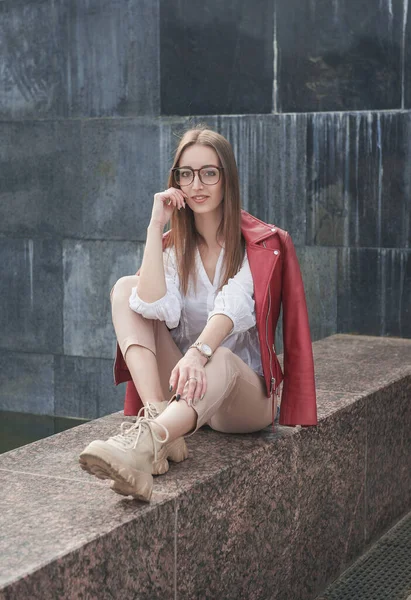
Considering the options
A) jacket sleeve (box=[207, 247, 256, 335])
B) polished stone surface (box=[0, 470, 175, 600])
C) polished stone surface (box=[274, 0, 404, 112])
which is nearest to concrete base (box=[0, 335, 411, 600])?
polished stone surface (box=[0, 470, 175, 600])

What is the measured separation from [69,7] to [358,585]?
5.65 meters

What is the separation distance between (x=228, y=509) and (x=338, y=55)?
15.1 feet

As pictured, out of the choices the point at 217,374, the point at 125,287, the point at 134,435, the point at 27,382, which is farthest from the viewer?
the point at 27,382

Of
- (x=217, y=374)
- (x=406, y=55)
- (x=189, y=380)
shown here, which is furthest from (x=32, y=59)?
(x=189, y=380)

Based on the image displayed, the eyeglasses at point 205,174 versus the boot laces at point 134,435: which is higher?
the eyeglasses at point 205,174

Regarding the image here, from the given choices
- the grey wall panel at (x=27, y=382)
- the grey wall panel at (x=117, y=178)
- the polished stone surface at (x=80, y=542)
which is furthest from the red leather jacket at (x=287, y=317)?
the grey wall panel at (x=27, y=382)

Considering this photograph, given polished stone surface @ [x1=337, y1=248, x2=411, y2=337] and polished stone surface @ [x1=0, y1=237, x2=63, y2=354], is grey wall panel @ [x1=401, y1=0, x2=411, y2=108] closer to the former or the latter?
polished stone surface @ [x1=337, y1=248, x2=411, y2=337]

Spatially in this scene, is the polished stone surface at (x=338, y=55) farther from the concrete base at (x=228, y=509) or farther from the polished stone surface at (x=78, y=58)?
the concrete base at (x=228, y=509)

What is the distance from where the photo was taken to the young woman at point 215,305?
4.05 meters

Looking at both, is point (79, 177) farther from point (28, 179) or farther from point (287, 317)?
point (287, 317)

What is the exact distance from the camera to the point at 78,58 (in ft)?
27.7

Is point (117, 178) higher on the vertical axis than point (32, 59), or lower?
lower

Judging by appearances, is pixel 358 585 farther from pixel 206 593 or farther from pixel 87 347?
pixel 87 347

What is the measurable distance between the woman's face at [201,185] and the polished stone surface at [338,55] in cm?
336
